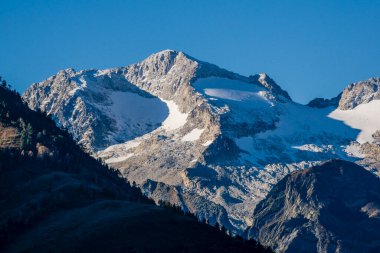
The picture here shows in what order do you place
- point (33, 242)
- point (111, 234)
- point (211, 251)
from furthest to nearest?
point (33, 242) < point (111, 234) < point (211, 251)

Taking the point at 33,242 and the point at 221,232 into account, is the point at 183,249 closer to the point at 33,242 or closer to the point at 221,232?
the point at 221,232

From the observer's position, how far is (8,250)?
196m

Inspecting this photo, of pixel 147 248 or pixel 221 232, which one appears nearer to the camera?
pixel 147 248

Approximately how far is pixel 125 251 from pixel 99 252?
505 cm

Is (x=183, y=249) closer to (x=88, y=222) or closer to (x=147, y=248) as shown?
(x=147, y=248)

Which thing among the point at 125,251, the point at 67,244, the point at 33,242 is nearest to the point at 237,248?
the point at 125,251

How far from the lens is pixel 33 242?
193625 mm

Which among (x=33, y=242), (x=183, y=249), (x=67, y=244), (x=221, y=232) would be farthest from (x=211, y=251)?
(x=33, y=242)

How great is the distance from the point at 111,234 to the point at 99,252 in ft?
34.4

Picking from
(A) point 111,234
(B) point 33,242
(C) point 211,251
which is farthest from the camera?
(B) point 33,242

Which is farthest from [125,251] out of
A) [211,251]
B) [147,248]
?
[211,251]

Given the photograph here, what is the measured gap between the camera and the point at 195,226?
184375 mm

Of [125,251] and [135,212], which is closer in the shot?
[125,251]

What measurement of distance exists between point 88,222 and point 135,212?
8.77m
